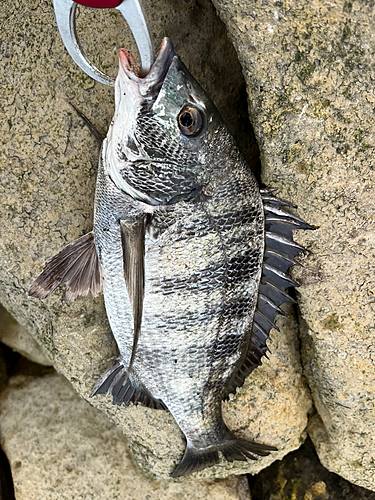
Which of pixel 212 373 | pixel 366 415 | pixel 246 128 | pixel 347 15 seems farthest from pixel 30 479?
pixel 347 15

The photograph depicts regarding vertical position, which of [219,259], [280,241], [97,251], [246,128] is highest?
[246,128]

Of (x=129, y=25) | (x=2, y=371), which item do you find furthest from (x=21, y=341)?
(x=129, y=25)

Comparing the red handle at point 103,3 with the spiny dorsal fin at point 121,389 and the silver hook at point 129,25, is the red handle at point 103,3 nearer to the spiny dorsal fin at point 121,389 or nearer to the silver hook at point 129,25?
the silver hook at point 129,25

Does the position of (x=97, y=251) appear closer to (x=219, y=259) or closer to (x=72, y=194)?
(x=72, y=194)

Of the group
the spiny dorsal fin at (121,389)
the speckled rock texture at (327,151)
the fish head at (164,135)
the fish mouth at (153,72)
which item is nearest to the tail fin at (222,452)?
the spiny dorsal fin at (121,389)

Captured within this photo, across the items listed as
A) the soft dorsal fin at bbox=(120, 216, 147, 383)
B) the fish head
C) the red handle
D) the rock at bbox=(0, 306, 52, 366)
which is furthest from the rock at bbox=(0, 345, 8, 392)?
the red handle

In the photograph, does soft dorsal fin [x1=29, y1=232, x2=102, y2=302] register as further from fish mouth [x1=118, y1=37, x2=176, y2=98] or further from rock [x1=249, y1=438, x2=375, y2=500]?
rock [x1=249, y1=438, x2=375, y2=500]

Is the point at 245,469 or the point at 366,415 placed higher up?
the point at 366,415
